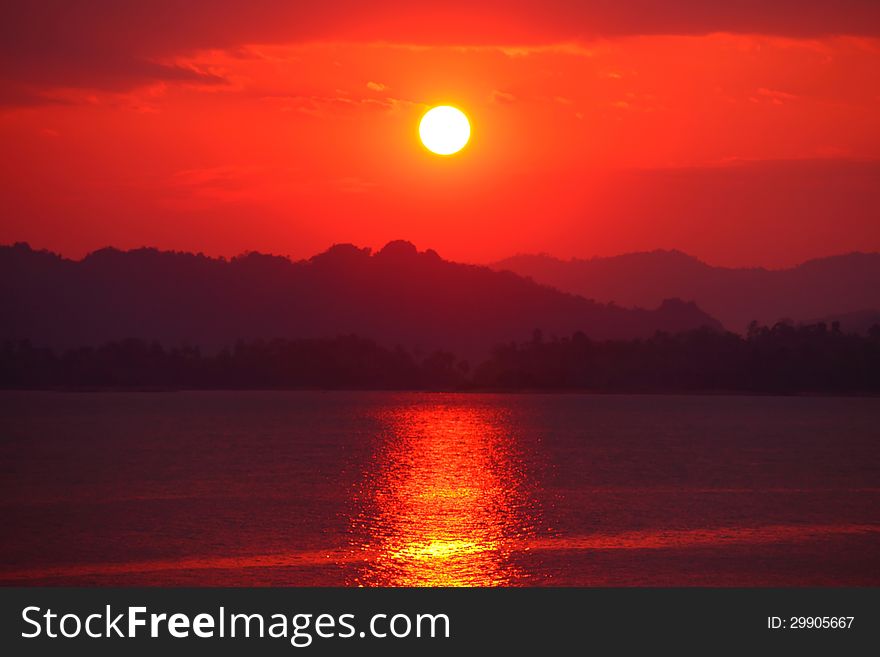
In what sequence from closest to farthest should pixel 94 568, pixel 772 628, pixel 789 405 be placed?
pixel 772 628 < pixel 94 568 < pixel 789 405

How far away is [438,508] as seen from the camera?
47.8 m

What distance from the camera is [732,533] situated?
130 feet

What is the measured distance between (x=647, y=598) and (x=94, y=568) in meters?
15.4

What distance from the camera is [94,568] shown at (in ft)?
104

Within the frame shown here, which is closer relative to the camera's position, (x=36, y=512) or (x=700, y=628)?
(x=700, y=628)

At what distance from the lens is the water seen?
3197cm

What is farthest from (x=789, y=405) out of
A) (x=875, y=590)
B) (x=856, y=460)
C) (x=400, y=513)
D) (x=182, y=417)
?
(x=875, y=590)

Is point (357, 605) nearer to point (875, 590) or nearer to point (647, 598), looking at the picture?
point (647, 598)

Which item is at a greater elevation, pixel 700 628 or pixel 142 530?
pixel 142 530

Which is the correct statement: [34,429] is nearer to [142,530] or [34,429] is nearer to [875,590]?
[142,530]

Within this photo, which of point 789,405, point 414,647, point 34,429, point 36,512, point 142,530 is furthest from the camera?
point 789,405

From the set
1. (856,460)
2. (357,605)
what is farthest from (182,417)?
(357,605)

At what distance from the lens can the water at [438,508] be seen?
3197 cm

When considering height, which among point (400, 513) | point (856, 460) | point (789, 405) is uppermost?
point (789, 405)
